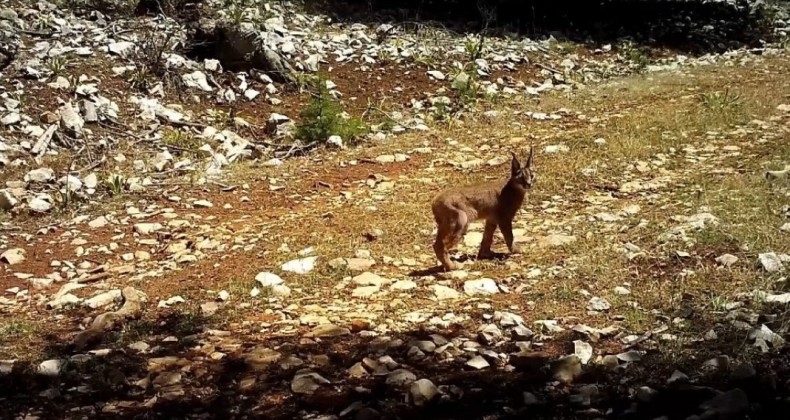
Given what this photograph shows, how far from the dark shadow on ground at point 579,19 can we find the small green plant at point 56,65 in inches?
216

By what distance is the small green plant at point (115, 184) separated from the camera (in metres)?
7.43

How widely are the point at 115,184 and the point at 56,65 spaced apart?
2.86m

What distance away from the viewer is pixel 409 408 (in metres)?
3.61

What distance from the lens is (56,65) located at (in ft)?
31.1

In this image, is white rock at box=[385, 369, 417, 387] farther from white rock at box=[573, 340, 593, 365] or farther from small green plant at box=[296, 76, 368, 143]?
small green plant at box=[296, 76, 368, 143]

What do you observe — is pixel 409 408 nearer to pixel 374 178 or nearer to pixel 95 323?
pixel 95 323

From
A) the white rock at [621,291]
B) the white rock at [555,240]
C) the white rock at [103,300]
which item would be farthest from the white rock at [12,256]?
the white rock at [621,291]

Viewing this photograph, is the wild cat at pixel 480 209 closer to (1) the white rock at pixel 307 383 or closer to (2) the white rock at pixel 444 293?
(2) the white rock at pixel 444 293

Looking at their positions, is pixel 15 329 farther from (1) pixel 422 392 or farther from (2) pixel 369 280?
(1) pixel 422 392

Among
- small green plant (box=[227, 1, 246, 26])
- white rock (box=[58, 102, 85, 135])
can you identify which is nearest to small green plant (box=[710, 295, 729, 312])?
white rock (box=[58, 102, 85, 135])

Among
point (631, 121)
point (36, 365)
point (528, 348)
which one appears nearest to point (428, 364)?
point (528, 348)

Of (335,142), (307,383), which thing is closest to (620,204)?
(335,142)

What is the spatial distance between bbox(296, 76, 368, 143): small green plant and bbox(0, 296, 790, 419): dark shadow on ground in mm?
4612

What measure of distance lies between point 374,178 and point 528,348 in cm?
387
